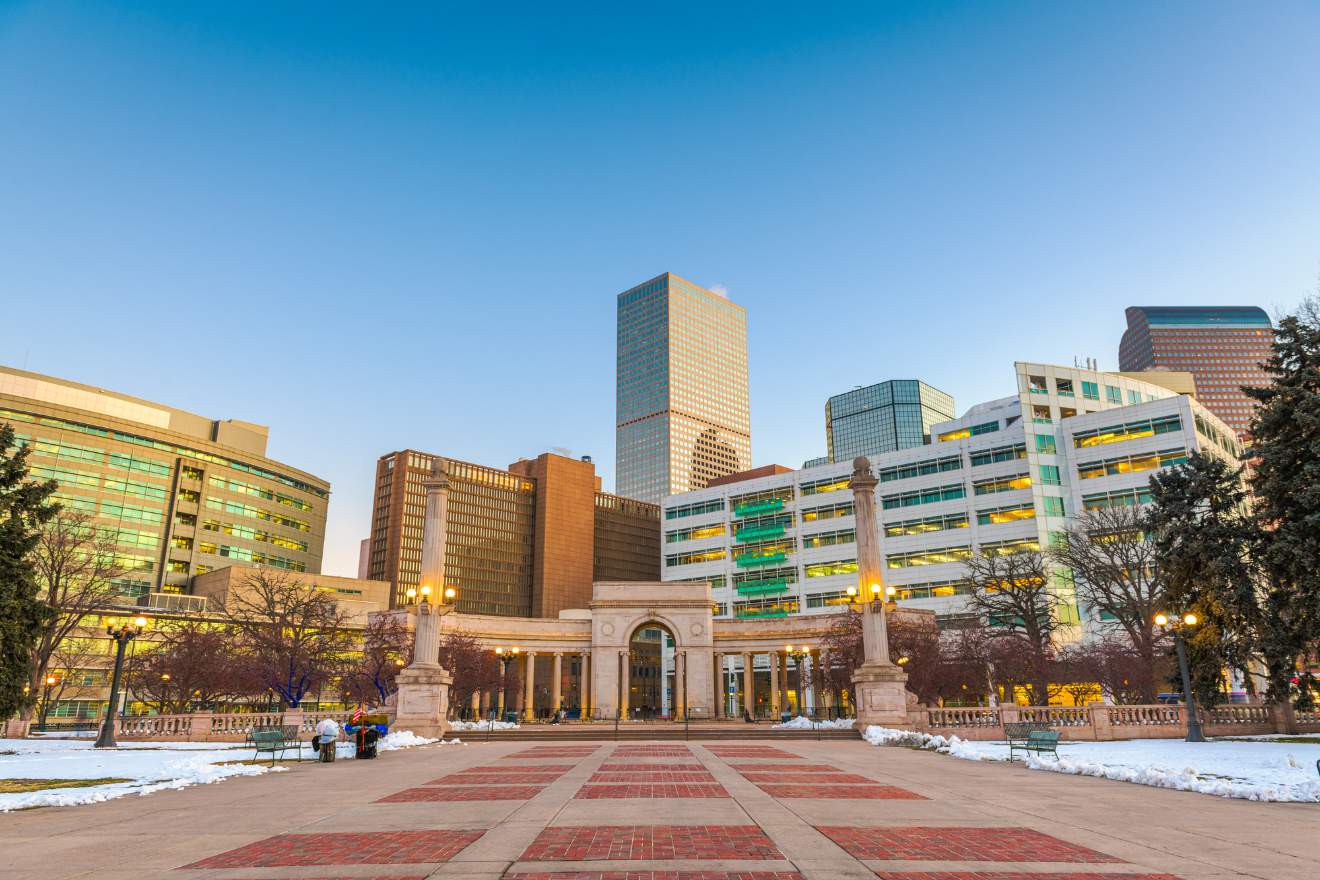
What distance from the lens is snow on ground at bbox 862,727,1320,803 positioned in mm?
16391

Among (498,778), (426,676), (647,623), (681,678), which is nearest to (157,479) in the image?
(647,623)

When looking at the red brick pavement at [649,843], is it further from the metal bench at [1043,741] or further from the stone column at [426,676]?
the stone column at [426,676]

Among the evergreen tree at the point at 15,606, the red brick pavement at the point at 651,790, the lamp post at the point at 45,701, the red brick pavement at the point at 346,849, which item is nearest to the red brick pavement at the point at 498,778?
the red brick pavement at the point at 651,790

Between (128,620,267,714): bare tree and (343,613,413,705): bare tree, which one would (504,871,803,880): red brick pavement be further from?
(128,620,267,714): bare tree

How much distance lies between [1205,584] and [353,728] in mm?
33815

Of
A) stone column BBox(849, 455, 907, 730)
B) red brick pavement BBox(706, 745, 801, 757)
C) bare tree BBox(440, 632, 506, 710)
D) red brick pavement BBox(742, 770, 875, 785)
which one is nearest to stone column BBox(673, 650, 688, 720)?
bare tree BBox(440, 632, 506, 710)

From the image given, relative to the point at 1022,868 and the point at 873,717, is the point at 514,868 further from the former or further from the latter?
the point at 873,717

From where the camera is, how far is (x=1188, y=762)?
21.7 meters

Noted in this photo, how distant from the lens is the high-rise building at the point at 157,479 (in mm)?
109938

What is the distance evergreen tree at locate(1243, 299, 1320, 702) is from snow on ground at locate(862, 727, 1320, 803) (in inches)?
158

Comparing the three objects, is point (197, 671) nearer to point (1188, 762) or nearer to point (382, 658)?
point (382, 658)

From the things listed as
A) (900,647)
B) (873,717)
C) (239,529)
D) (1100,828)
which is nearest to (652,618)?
(900,647)

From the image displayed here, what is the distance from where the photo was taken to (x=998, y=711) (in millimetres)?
33969

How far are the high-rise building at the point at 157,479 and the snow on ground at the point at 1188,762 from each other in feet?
358
